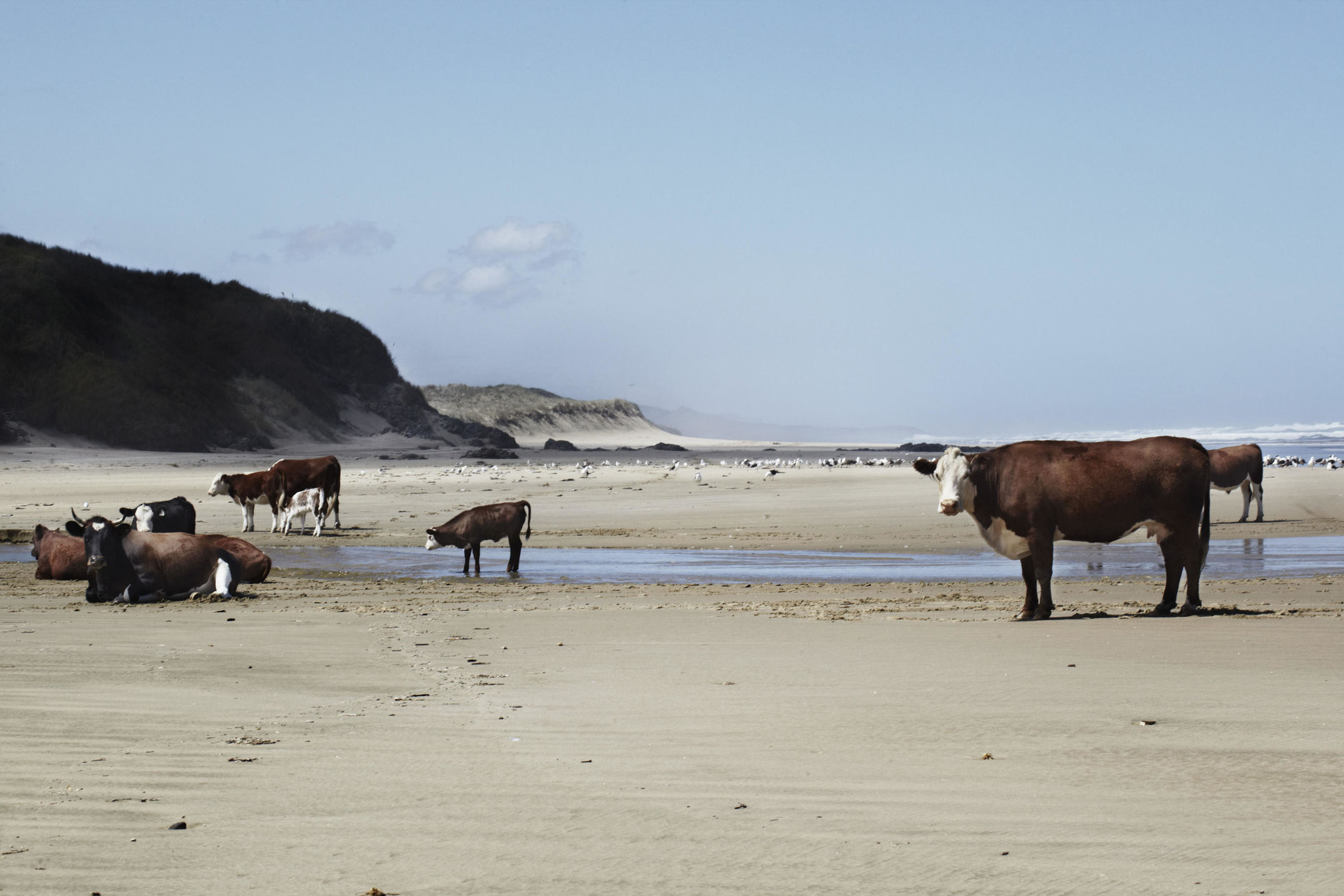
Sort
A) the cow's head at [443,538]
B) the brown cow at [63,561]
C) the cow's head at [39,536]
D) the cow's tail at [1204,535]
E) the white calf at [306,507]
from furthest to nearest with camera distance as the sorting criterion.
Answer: the white calf at [306,507] < the cow's head at [443,538] < the cow's head at [39,536] < the brown cow at [63,561] < the cow's tail at [1204,535]

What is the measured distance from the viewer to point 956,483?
457 inches

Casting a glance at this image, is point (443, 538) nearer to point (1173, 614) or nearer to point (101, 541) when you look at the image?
point (101, 541)

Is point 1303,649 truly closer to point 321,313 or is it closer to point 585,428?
point 321,313

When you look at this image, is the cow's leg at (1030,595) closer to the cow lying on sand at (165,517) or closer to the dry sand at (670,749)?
the dry sand at (670,749)

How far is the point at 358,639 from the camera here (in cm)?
977

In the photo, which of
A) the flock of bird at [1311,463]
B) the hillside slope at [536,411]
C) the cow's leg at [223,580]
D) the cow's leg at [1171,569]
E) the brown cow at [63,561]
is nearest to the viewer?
the cow's leg at [1171,569]

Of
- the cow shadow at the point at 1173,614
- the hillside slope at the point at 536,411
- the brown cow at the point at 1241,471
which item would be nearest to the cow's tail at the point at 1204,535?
the cow shadow at the point at 1173,614

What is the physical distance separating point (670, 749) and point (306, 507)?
722 inches

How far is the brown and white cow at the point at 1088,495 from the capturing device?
11.5 meters

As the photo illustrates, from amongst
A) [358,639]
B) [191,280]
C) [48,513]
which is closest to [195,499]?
[48,513]

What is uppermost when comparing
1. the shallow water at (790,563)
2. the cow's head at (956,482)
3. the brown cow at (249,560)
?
the cow's head at (956,482)

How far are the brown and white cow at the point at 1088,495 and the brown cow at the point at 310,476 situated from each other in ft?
49.8

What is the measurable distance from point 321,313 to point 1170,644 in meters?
76.2

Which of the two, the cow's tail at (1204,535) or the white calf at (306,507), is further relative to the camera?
the white calf at (306,507)
